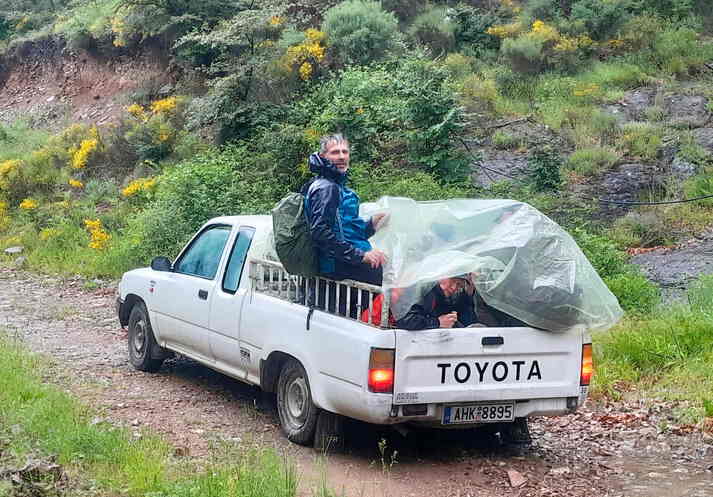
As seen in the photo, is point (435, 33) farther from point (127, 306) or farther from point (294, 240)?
point (294, 240)

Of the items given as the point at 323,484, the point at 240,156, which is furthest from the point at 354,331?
the point at 240,156

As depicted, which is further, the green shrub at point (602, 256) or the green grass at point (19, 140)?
the green grass at point (19, 140)

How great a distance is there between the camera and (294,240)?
6504 millimetres

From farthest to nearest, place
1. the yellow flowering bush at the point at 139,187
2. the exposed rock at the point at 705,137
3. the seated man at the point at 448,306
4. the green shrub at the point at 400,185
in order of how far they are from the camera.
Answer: the exposed rock at the point at 705,137
the yellow flowering bush at the point at 139,187
the green shrub at the point at 400,185
the seated man at the point at 448,306

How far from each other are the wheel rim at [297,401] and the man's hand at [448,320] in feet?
3.82

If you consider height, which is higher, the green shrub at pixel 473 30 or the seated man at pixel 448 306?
the green shrub at pixel 473 30

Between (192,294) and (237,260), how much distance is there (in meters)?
0.68

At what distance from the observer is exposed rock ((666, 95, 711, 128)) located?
20375 mm

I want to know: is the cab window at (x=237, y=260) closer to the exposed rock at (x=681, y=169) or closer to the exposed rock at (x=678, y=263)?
the exposed rock at (x=678, y=263)

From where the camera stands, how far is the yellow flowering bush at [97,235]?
17594mm

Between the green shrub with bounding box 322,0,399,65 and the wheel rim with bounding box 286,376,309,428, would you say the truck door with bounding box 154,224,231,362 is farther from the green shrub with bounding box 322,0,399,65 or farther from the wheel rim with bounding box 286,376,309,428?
the green shrub with bounding box 322,0,399,65

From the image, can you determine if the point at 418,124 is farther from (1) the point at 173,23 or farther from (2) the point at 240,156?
(1) the point at 173,23

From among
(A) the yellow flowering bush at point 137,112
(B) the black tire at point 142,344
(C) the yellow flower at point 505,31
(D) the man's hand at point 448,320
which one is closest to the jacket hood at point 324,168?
→ (D) the man's hand at point 448,320

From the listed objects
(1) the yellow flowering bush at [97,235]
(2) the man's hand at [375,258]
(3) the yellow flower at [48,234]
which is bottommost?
(3) the yellow flower at [48,234]
